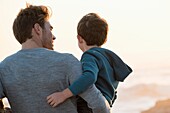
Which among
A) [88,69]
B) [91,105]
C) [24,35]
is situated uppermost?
[24,35]

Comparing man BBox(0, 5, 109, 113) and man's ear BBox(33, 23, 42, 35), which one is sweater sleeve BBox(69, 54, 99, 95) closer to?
man BBox(0, 5, 109, 113)

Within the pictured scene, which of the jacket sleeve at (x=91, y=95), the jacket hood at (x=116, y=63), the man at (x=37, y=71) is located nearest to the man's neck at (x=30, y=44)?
the man at (x=37, y=71)

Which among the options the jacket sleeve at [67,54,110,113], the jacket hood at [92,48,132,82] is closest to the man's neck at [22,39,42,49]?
the jacket sleeve at [67,54,110,113]

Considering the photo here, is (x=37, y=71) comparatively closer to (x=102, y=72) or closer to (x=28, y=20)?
(x=28, y=20)

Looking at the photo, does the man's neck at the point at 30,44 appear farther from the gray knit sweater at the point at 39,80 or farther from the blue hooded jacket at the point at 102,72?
the blue hooded jacket at the point at 102,72

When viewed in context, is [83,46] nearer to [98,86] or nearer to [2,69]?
[98,86]

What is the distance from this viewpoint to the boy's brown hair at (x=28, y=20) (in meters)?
2.80

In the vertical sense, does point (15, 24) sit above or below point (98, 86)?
above

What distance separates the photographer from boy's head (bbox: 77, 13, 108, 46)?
3109mm

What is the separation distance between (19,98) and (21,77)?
0.11m

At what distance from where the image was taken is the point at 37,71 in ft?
8.93

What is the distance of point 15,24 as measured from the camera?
2836 mm

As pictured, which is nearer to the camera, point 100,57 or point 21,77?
point 21,77

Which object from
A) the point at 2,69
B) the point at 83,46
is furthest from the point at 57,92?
the point at 83,46
